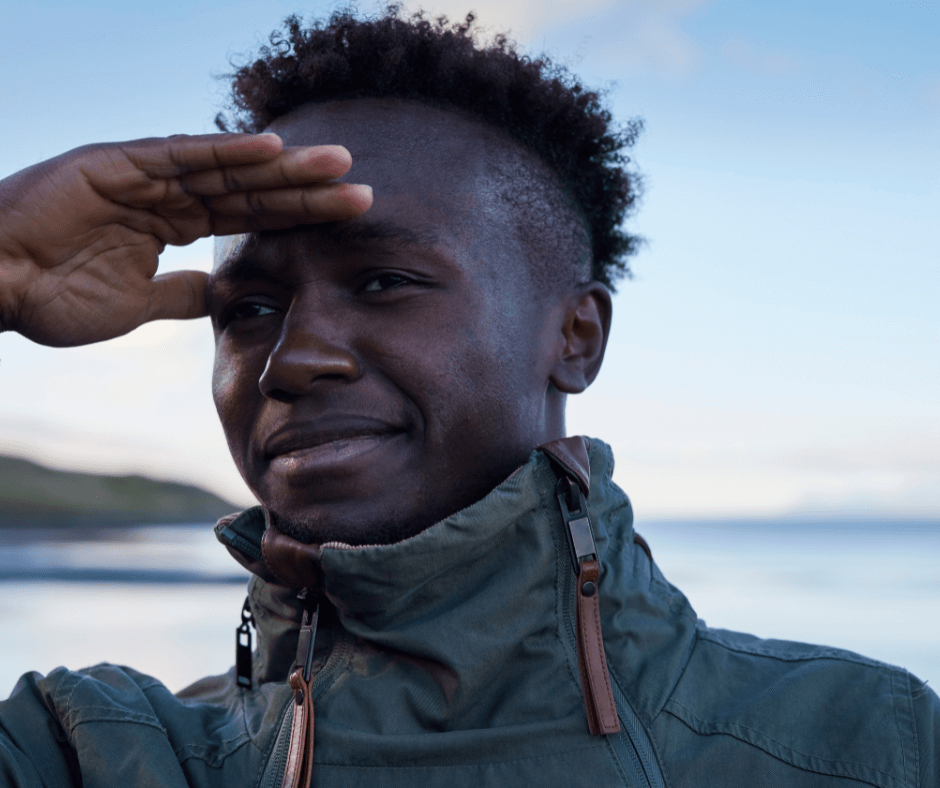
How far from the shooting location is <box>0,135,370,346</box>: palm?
1.71 metres

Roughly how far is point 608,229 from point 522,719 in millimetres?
1447

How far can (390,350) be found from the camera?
1743 millimetres

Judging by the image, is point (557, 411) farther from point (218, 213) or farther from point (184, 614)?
point (184, 614)

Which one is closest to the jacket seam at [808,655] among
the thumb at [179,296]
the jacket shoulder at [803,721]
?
the jacket shoulder at [803,721]

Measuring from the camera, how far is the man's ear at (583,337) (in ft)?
6.66

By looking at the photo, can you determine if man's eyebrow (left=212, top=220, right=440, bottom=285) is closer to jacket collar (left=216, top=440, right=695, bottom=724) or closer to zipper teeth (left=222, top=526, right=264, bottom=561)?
jacket collar (left=216, top=440, right=695, bottom=724)

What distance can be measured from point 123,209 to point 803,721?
5.58 ft

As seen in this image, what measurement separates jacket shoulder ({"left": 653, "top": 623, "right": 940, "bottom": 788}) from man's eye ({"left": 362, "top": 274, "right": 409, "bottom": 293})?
95 centimetres

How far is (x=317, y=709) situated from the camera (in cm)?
161

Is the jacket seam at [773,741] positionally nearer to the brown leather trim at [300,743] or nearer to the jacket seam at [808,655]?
the jacket seam at [808,655]

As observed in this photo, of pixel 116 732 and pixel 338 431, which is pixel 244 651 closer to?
pixel 116 732

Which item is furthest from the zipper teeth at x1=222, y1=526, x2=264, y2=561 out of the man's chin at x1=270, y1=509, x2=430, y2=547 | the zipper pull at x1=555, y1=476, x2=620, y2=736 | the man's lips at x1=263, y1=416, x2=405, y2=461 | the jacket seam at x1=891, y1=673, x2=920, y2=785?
the jacket seam at x1=891, y1=673, x2=920, y2=785

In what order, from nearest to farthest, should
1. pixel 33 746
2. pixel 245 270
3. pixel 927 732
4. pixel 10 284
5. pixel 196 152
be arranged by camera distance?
pixel 927 732
pixel 33 746
pixel 196 152
pixel 10 284
pixel 245 270

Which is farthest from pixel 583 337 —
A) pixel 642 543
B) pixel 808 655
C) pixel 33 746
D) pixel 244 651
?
pixel 33 746
